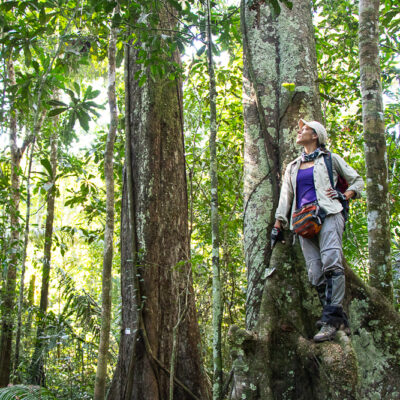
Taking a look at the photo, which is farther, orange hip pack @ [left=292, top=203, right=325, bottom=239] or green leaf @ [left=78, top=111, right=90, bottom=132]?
green leaf @ [left=78, top=111, right=90, bottom=132]

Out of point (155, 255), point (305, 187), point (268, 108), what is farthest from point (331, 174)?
point (155, 255)

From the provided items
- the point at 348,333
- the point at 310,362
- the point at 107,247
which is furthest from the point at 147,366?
the point at 348,333

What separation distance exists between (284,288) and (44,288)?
15.7ft

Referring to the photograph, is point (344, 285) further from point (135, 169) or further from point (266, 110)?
point (135, 169)

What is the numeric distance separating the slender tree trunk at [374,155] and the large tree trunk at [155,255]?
1576mm

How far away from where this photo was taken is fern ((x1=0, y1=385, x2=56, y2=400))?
3.11m

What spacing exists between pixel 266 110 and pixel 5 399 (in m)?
3.07

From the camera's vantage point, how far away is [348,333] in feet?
8.09

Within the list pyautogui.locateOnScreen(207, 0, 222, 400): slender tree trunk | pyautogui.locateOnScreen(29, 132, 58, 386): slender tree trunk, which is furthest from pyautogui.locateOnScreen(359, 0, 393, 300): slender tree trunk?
pyautogui.locateOnScreen(29, 132, 58, 386): slender tree trunk

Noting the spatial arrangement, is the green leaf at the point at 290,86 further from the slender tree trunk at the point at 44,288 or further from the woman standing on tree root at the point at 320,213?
the slender tree trunk at the point at 44,288

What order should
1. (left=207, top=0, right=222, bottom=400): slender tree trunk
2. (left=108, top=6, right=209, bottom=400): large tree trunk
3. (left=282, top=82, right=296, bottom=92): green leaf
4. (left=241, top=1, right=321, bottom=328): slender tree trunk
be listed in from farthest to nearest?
1. (left=108, top=6, right=209, bottom=400): large tree trunk
2. (left=282, top=82, right=296, bottom=92): green leaf
3. (left=241, top=1, right=321, bottom=328): slender tree trunk
4. (left=207, top=0, right=222, bottom=400): slender tree trunk

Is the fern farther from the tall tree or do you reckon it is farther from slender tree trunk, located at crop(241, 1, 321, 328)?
the tall tree

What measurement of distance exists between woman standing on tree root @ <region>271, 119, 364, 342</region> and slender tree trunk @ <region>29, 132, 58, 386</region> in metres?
3.17

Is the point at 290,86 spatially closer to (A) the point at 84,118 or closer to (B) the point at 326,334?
(B) the point at 326,334
